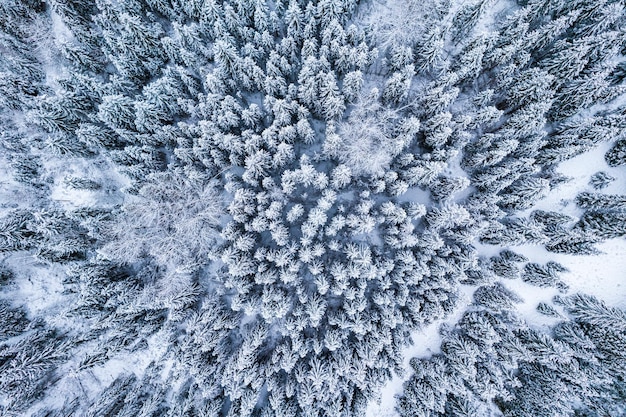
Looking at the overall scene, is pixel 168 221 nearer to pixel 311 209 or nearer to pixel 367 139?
pixel 311 209

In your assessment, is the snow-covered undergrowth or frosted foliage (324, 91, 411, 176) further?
frosted foliage (324, 91, 411, 176)

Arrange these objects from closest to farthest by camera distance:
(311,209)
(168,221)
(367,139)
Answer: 1. (311,209)
2. (168,221)
3. (367,139)

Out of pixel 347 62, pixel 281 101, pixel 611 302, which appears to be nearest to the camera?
pixel 281 101

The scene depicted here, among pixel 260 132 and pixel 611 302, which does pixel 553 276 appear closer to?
pixel 611 302

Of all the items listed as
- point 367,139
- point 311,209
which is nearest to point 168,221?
point 311,209

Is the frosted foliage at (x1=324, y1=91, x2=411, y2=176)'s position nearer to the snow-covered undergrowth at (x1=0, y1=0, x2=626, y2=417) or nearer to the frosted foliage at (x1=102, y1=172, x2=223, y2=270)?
the snow-covered undergrowth at (x1=0, y1=0, x2=626, y2=417)

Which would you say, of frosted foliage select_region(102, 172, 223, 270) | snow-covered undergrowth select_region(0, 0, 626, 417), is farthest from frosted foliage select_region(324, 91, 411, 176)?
frosted foliage select_region(102, 172, 223, 270)

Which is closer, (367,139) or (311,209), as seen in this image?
(311,209)

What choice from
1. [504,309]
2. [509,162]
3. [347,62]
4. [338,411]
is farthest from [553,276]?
[347,62]

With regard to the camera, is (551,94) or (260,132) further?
(260,132)
